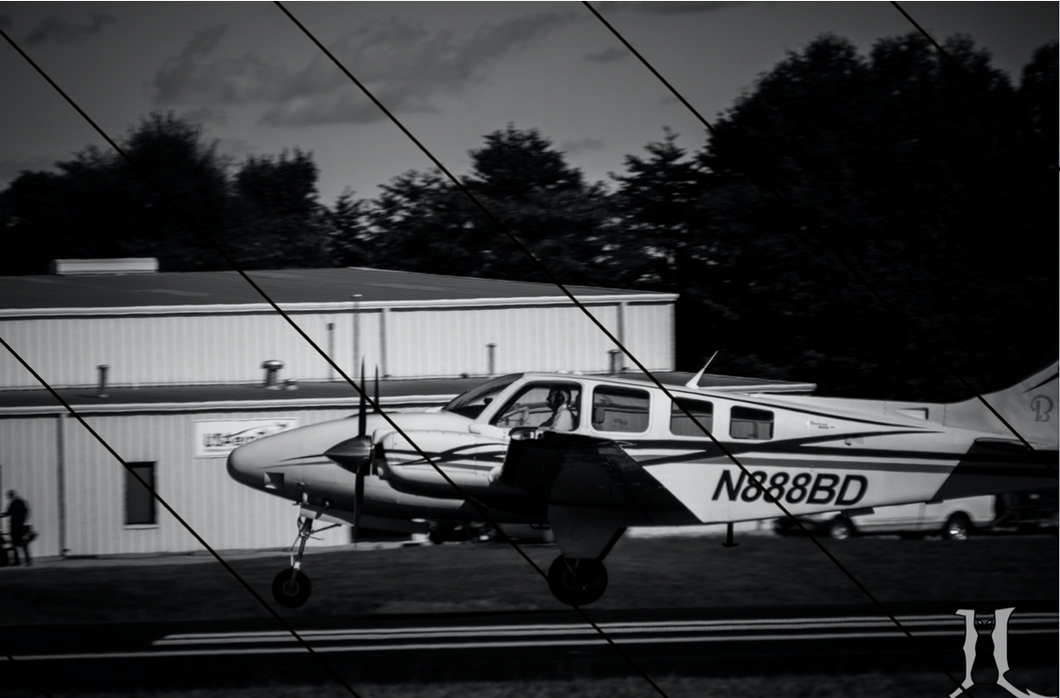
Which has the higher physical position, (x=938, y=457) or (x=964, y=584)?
(x=938, y=457)

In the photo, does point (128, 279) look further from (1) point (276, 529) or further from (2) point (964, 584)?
(2) point (964, 584)

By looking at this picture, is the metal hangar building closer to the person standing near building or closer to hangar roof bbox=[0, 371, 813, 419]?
hangar roof bbox=[0, 371, 813, 419]

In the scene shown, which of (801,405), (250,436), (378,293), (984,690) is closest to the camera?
(984,690)

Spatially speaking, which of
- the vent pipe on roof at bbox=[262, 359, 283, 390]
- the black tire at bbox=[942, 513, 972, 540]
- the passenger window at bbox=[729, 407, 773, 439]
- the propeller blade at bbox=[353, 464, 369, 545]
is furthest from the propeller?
the black tire at bbox=[942, 513, 972, 540]

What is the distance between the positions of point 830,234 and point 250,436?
16589 millimetres

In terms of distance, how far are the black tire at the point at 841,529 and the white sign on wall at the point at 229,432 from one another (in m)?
8.55

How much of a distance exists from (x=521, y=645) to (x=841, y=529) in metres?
7.46

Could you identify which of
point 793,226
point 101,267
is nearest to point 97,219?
point 101,267

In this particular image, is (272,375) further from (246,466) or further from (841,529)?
(841,529)

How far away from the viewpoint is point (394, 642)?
12.8 m

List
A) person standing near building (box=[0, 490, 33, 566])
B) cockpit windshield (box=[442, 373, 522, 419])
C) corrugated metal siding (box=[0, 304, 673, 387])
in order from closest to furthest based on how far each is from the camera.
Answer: cockpit windshield (box=[442, 373, 522, 419])
person standing near building (box=[0, 490, 33, 566])
corrugated metal siding (box=[0, 304, 673, 387])

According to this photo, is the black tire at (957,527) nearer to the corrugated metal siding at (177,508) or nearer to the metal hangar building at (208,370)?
the metal hangar building at (208,370)

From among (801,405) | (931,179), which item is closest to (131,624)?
(801,405)

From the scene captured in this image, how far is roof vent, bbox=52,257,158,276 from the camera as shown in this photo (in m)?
Answer: 23.6
